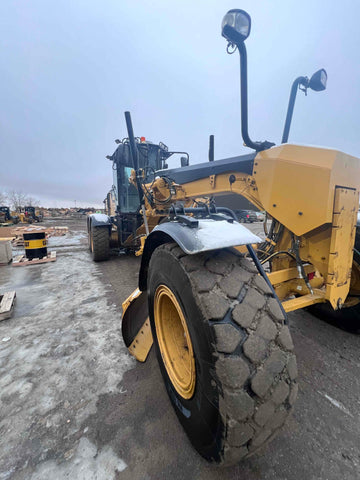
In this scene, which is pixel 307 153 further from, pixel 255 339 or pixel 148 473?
pixel 148 473

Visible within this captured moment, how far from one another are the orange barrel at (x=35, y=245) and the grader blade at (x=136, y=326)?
17.5 feet

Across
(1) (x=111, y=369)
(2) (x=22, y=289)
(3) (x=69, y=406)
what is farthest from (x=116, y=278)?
(3) (x=69, y=406)

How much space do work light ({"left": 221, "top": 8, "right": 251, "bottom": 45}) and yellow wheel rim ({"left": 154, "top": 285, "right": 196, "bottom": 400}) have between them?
159 centimetres

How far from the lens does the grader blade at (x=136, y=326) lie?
197 centimetres

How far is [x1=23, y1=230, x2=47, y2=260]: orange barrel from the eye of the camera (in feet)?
19.9

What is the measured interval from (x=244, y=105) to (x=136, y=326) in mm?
2067

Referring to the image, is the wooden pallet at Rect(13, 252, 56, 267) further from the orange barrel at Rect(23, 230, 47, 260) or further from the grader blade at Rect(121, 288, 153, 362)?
the grader blade at Rect(121, 288, 153, 362)

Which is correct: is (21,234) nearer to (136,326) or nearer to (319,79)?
(136,326)

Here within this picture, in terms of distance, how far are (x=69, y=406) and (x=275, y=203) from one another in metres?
2.25

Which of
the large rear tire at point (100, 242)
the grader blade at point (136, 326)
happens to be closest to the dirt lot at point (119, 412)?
the grader blade at point (136, 326)

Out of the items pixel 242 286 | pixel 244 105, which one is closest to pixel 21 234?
pixel 244 105

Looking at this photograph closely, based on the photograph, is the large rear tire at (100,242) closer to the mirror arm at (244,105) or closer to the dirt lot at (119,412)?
the dirt lot at (119,412)

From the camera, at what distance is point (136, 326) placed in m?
2.07

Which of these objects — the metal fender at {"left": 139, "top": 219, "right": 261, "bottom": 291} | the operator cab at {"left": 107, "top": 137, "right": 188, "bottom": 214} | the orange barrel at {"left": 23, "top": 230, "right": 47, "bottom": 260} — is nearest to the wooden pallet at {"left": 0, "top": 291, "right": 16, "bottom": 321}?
the metal fender at {"left": 139, "top": 219, "right": 261, "bottom": 291}
